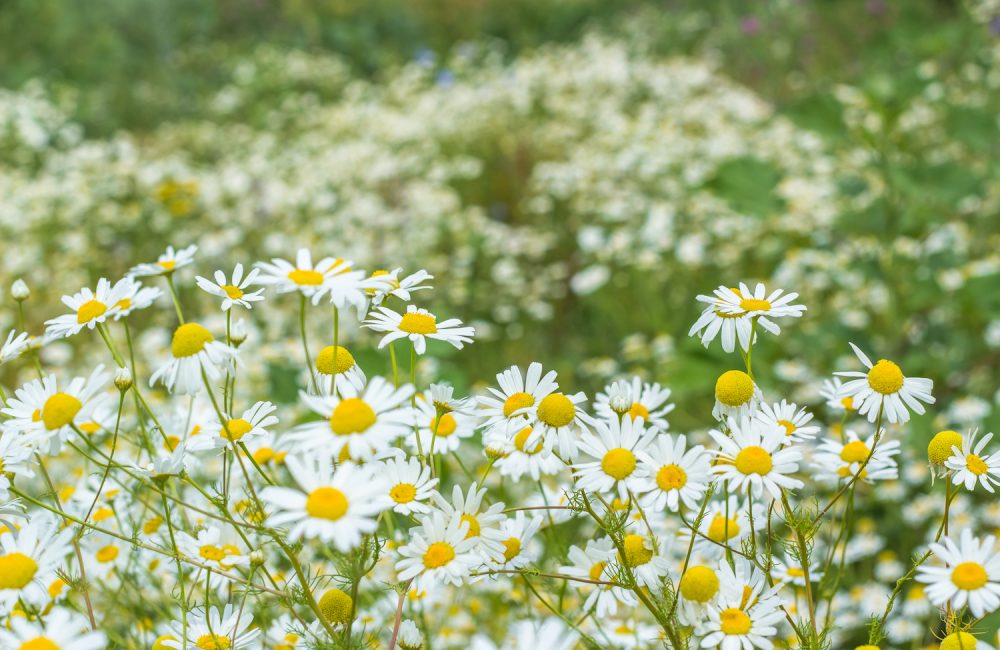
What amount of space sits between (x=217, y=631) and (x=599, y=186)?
3826 mm

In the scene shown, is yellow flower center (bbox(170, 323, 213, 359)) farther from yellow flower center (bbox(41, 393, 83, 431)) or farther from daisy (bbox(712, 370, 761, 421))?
daisy (bbox(712, 370, 761, 421))

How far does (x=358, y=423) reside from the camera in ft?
2.83

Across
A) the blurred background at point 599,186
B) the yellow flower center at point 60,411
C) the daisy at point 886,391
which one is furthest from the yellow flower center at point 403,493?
the blurred background at point 599,186

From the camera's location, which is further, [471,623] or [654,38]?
[654,38]

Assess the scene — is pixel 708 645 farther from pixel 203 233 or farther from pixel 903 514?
pixel 203 233

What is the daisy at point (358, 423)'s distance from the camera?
850mm

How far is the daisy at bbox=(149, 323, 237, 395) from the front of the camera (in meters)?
0.98

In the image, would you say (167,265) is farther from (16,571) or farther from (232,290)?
(16,571)

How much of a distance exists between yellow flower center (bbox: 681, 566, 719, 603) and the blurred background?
128 centimetres

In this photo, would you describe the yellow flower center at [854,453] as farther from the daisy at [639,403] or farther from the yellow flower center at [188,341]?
the yellow flower center at [188,341]

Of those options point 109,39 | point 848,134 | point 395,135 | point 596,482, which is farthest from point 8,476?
point 109,39

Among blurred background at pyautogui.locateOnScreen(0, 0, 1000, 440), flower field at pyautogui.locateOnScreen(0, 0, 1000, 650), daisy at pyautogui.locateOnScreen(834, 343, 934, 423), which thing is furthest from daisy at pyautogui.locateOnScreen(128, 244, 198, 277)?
blurred background at pyautogui.locateOnScreen(0, 0, 1000, 440)

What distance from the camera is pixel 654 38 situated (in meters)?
8.61

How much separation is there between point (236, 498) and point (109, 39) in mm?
9076
